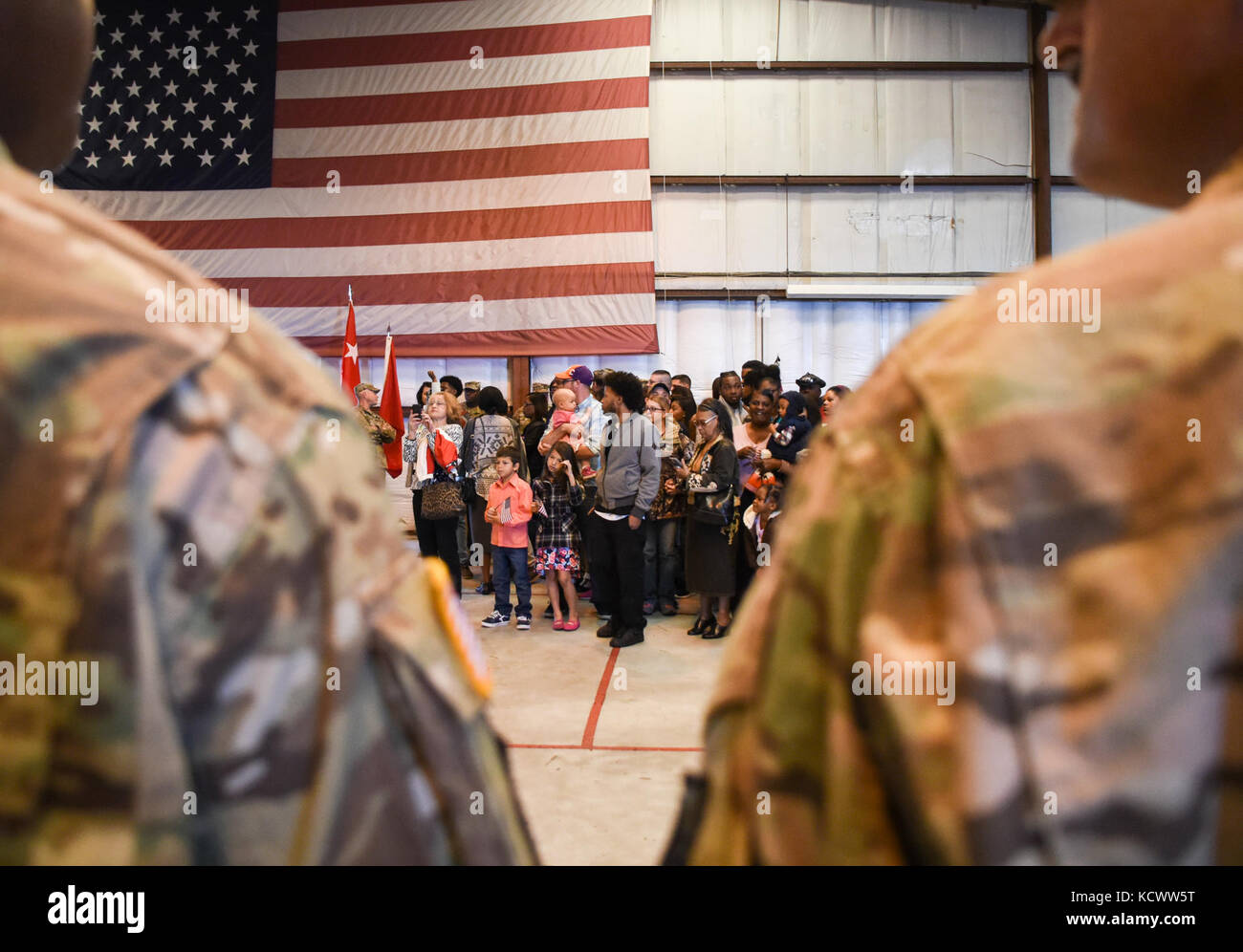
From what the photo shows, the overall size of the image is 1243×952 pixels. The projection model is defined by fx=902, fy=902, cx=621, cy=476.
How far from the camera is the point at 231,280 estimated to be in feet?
34.9

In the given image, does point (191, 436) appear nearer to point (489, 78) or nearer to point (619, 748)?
point (619, 748)

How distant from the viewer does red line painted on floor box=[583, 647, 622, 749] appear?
4238 mm

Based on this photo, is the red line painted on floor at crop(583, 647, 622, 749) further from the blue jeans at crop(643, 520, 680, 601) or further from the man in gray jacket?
the blue jeans at crop(643, 520, 680, 601)

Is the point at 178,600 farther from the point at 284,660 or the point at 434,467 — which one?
the point at 434,467

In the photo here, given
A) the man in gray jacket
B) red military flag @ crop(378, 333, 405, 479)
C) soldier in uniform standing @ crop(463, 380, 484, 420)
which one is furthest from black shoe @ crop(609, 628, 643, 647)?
red military flag @ crop(378, 333, 405, 479)

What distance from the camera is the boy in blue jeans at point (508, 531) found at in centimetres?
629

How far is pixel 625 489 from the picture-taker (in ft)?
19.2

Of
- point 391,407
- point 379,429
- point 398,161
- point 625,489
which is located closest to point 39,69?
Result: point 625,489

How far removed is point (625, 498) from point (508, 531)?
3.19ft

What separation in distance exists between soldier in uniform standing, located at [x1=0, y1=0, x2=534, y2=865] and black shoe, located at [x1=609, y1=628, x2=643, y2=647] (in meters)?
5.39

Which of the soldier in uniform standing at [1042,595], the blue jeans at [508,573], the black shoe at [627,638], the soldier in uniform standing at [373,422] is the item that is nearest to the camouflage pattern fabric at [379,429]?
the soldier in uniform standing at [373,422]

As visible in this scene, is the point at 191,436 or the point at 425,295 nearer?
the point at 191,436

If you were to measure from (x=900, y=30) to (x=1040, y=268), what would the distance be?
39.8 feet
